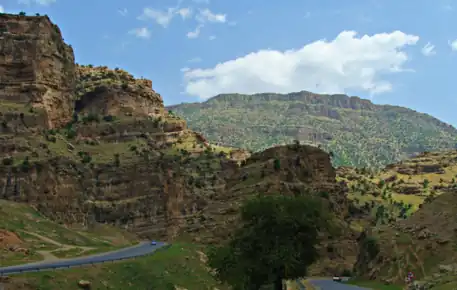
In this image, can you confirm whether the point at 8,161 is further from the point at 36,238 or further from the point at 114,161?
the point at 36,238

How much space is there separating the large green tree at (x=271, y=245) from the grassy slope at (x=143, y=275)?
7199mm

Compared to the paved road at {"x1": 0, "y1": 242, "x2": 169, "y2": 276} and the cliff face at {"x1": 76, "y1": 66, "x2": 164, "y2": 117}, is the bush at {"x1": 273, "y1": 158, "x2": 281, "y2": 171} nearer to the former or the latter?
the paved road at {"x1": 0, "y1": 242, "x2": 169, "y2": 276}

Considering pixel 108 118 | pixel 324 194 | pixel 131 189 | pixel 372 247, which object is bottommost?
pixel 372 247

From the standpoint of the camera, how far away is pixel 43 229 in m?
68.8

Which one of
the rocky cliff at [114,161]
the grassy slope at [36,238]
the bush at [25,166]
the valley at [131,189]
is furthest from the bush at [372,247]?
the bush at [25,166]

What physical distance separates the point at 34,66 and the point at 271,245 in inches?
3510

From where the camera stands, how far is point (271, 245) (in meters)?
44.1

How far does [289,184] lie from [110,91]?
244 feet

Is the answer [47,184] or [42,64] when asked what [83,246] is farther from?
[42,64]

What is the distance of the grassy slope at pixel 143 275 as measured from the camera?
37.9 meters

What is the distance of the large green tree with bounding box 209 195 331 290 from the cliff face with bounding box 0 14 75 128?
255ft

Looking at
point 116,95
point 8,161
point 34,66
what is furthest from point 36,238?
point 116,95

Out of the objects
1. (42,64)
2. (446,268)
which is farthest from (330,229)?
(42,64)

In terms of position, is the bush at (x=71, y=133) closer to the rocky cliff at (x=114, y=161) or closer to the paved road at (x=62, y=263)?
the rocky cliff at (x=114, y=161)
